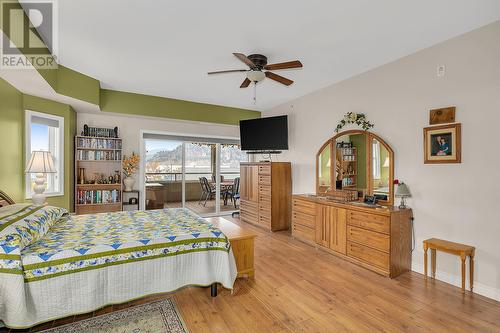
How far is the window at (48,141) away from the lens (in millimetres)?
3691

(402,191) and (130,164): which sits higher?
(130,164)

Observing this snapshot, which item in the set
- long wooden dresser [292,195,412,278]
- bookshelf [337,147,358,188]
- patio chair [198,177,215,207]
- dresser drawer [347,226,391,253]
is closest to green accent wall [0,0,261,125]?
patio chair [198,177,215,207]

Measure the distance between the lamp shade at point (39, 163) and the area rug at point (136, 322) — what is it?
88.4 inches

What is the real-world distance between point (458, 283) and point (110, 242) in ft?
11.8

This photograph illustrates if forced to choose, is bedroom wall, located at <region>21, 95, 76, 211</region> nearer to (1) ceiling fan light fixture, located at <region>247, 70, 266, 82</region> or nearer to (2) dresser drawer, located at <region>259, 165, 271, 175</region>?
(1) ceiling fan light fixture, located at <region>247, 70, 266, 82</region>

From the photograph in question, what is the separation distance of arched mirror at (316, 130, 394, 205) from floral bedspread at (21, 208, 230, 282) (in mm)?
2380

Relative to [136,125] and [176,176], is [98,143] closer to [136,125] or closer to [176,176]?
[136,125]

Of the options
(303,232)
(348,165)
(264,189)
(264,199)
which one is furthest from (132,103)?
(348,165)

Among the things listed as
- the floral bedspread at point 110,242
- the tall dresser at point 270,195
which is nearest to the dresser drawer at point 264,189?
the tall dresser at point 270,195

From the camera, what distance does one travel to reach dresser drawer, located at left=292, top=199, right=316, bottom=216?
4.12 metres

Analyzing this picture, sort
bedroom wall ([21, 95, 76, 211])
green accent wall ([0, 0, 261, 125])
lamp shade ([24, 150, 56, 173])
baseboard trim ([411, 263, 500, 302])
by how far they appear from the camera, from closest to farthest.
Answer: baseboard trim ([411, 263, 500, 302])
lamp shade ([24, 150, 56, 173])
green accent wall ([0, 0, 261, 125])
bedroom wall ([21, 95, 76, 211])

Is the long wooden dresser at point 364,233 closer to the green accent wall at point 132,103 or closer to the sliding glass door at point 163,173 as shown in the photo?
the green accent wall at point 132,103

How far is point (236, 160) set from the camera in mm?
6844

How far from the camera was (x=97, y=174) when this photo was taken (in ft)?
16.0
